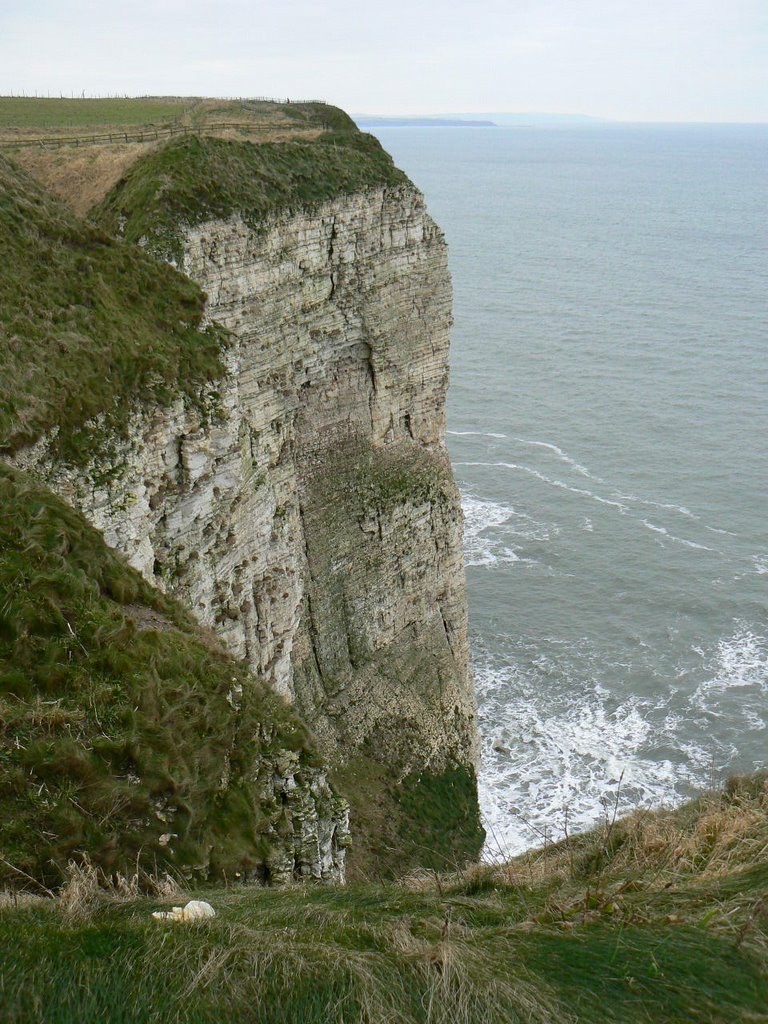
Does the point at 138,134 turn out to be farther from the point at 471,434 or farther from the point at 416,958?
the point at 471,434

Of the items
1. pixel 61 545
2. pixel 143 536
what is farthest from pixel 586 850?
pixel 143 536

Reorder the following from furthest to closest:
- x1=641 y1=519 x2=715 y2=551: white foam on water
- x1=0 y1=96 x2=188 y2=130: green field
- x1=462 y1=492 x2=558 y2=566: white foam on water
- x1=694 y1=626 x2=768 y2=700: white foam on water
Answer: x1=641 y1=519 x2=715 y2=551: white foam on water → x1=462 y1=492 x2=558 y2=566: white foam on water → x1=694 y1=626 x2=768 y2=700: white foam on water → x1=0 y1=96 x2=188 y2=130: green field

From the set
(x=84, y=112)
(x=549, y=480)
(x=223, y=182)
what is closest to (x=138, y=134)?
(x=223, y=182)

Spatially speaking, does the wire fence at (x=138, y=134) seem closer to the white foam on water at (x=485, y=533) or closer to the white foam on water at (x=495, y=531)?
the white foam on water at (x=485, y=533)

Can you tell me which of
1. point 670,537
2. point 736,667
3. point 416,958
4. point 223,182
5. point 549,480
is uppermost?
point 223,182

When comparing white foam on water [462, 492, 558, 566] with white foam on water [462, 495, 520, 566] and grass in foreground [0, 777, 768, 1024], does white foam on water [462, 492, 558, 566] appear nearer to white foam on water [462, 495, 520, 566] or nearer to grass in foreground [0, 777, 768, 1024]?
white foam on water [462, 495, 520, 566]

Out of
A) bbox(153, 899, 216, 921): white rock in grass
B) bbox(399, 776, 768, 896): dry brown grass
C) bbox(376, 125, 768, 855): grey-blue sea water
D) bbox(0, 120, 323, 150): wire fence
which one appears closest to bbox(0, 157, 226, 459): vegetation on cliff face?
bbox(153, 899, 216, 921): white rock in grass
